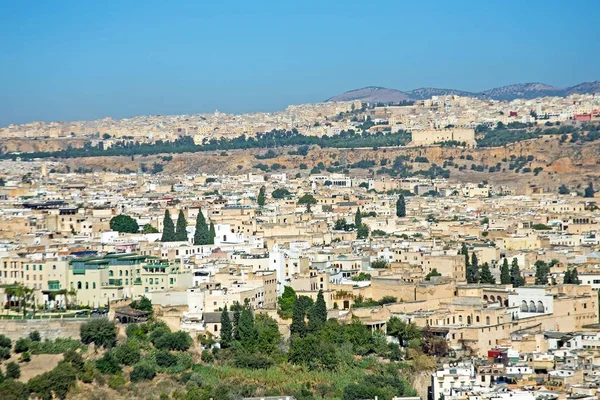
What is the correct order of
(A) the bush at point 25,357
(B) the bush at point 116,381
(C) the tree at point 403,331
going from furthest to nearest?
(C) the tree at point 403,331 < (A) the bush at point 25,357 < (B) the bush at point 116,381

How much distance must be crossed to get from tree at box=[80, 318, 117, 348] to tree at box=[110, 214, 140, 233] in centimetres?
1661

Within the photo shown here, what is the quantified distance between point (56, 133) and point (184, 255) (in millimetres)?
94234

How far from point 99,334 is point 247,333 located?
2798 millimetres

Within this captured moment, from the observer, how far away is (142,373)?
97.6ft

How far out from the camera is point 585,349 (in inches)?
1232

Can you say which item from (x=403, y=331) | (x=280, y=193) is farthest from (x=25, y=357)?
(x=280, y=193)

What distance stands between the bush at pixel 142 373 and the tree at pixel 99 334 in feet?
3.25

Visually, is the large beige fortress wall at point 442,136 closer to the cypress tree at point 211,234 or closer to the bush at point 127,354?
the cypress tree at point 211,234

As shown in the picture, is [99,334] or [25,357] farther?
[99,334]

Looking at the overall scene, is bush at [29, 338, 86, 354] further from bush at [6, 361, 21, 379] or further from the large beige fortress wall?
the large beige fortress wall

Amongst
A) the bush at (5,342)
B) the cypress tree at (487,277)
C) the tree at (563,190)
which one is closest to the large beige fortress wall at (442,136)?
the tree at (563,190)

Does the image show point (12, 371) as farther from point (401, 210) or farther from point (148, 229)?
point (401, 210)

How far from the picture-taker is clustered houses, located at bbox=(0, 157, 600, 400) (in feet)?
104

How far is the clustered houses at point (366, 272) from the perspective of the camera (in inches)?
1252
